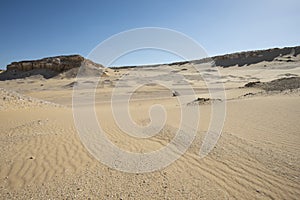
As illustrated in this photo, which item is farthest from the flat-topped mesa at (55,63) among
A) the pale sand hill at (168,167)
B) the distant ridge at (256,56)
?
the pale sand hill at (168,167)

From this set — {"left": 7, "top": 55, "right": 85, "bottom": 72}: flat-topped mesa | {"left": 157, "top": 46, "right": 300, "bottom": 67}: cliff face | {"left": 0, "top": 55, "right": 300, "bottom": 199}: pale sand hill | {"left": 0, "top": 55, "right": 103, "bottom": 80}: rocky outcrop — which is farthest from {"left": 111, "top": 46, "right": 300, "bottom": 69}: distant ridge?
{"left": 0, "top": 55, "right": 300, "bottom": 199}: pale sand hill

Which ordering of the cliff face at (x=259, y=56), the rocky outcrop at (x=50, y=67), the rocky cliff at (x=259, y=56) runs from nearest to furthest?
the rocky outcrop at (x=50, y=67) < the rocky cliff at (x=259, y=56) < the cliff face at (x=259, y=56)

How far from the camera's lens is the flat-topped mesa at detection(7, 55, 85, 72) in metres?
38.4

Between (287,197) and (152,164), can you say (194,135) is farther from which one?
(287,197)

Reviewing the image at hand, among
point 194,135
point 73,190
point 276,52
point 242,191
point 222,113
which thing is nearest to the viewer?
point 242,191

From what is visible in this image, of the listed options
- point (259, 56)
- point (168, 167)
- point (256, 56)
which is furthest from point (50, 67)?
point (259, 56)

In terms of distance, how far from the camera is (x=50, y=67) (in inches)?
1524

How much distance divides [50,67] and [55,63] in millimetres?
1252

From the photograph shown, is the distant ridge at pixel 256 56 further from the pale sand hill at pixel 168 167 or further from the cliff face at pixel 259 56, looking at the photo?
the pale sand hill at pixel 168 167

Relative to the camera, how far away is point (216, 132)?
571cm

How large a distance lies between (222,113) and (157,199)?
18.3 ft

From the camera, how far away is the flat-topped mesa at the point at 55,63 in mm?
38406

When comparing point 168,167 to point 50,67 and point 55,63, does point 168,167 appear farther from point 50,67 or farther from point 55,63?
point 50,67

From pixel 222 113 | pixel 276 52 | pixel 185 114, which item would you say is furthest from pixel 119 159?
pixel 276 52
